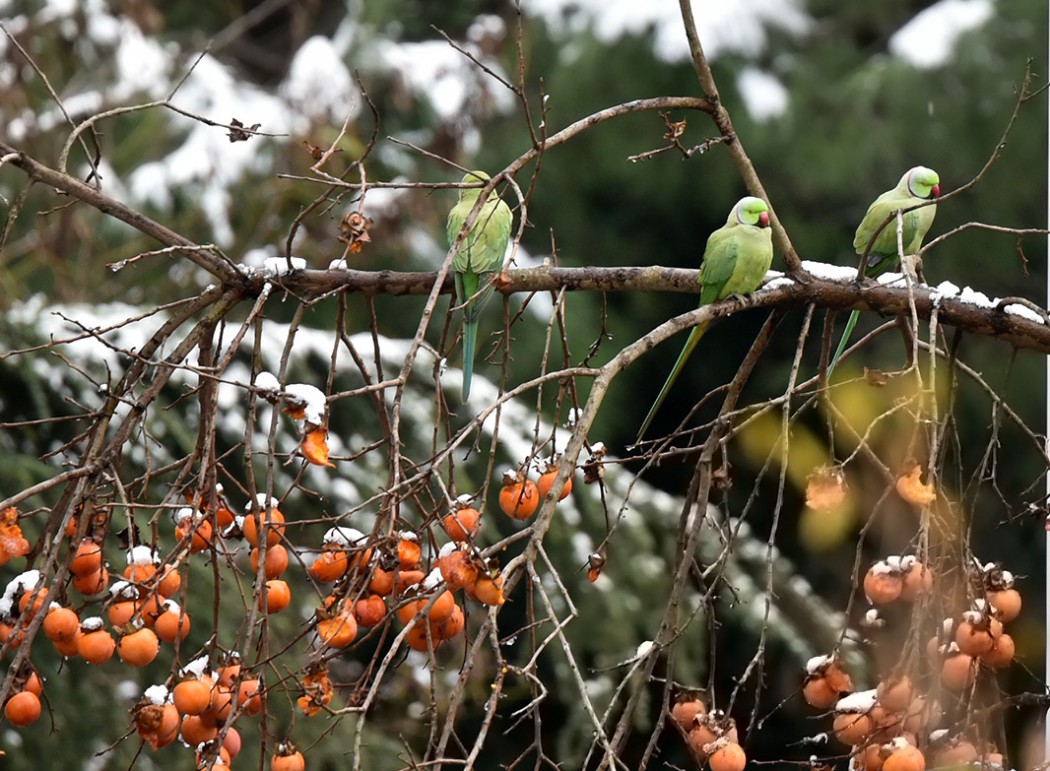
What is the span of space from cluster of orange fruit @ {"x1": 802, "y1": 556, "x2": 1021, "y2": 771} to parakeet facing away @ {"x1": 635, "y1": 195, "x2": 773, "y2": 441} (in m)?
0.39

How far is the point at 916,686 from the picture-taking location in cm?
121

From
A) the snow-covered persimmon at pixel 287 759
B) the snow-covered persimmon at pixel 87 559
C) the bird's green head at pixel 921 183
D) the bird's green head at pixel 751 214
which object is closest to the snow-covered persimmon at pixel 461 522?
the snow-covered persimmon at pixel 287 759

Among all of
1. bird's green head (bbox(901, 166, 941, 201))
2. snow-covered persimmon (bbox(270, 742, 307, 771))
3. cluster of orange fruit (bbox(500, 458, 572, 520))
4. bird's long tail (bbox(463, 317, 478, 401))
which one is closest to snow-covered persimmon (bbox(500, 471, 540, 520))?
cluster of orange fruit (bbox(500, 458, 572, 520))

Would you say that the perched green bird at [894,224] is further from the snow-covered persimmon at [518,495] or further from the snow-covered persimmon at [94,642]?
the snow-covered persimmon at [94,642]

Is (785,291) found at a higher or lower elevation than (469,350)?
lower

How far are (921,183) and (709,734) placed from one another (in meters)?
0.96

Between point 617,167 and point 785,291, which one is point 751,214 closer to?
point 785,291

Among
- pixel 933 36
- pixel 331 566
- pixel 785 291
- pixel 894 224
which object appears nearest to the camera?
pixel 331 566

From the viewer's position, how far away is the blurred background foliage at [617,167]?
12.6 feet

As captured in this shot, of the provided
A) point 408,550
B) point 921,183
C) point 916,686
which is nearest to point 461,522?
point 408,550

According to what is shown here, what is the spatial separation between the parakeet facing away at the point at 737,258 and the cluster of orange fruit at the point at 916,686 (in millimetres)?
388

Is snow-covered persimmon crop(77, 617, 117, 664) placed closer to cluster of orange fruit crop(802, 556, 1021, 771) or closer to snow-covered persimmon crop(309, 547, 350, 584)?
snow-covered persimmon crop(309, 547, 350, 584)

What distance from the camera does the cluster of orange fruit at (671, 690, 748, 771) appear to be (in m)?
1.25

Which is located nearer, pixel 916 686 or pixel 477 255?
pixel 916 686
